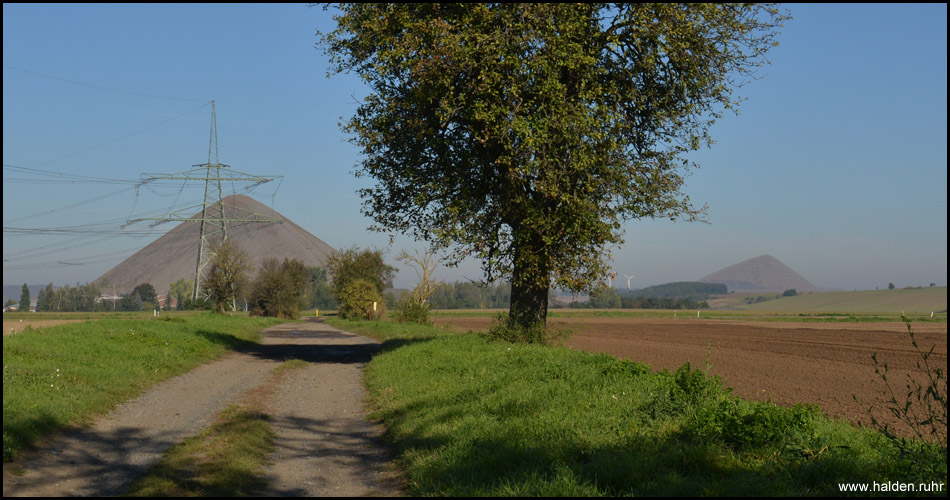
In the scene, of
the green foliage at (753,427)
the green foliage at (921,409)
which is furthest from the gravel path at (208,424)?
the green foliage at (921,409)

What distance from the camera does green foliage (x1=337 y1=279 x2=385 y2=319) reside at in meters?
59.8

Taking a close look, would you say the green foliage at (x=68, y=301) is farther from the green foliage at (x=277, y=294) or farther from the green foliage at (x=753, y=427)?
the green foliage at (x=753, y=427)

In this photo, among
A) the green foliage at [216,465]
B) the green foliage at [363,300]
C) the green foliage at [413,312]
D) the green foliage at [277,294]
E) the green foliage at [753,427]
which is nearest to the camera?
the green foliage at [216,465]

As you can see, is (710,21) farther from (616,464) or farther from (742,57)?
(616,464)

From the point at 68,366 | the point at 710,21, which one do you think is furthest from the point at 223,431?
the point at 710,21

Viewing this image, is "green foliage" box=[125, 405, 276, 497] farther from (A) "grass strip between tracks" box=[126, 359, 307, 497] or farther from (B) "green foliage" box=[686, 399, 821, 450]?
(B) "green foliage" box=[686, 399, 821, 450]

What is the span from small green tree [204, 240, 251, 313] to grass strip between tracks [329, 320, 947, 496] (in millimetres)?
49742

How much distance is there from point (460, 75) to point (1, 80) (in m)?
11.0

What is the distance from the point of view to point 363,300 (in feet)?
198

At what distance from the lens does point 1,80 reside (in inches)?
343

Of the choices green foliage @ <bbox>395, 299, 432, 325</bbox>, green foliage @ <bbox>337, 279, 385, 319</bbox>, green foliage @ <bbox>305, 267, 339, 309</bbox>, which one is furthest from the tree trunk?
green foliage @ <bbox>305, 267, 339, 309</bbox>

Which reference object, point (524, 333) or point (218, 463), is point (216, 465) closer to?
point (218, 463)

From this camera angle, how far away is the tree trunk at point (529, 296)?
19078 mm

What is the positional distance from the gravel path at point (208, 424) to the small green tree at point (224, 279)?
141 ft
